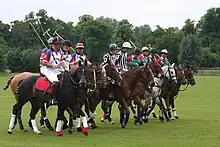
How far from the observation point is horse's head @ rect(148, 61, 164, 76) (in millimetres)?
19062

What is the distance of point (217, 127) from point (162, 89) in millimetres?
3465

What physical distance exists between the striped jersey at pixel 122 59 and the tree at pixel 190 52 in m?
75.0

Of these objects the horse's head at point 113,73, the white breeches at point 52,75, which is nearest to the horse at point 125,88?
the horse's head at point 113,73

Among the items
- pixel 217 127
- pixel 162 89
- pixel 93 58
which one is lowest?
pixel 217 127

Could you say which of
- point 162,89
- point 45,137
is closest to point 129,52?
point 162,89

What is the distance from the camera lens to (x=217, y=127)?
17.4 meters

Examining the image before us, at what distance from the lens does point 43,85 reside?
15352 mm

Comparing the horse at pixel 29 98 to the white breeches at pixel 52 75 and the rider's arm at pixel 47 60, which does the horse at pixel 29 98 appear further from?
the rider's arm at pixel 47 60

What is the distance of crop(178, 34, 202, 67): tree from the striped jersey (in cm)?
7505

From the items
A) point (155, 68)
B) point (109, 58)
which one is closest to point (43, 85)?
point (109, 58)

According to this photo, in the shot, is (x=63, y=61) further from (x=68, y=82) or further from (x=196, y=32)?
(x=196, y=32)

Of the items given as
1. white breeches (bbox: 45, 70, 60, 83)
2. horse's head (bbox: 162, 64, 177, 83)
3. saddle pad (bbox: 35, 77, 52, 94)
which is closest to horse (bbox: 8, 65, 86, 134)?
saddle pad (bbox: 35, 77, 52, 94)

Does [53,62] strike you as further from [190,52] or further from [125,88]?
[190,52]

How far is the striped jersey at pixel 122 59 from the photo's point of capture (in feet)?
61.5
